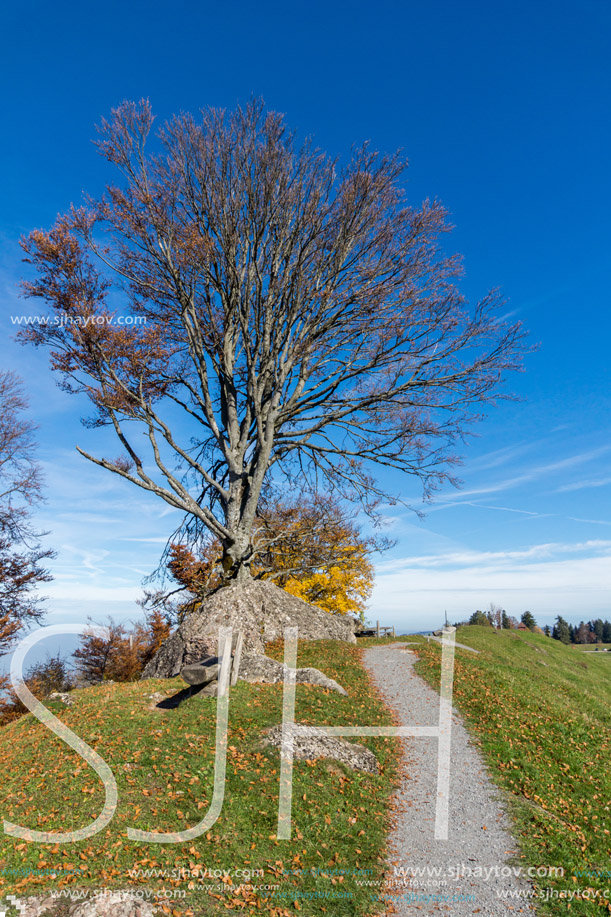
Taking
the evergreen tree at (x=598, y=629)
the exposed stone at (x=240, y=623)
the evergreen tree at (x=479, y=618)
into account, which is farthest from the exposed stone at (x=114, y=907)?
Result: the evergreen tree at (x=598, y=629)

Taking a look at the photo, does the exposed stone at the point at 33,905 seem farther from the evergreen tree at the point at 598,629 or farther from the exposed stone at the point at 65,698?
the evergreen tree at the point at 598,629

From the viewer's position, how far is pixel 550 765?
942cm

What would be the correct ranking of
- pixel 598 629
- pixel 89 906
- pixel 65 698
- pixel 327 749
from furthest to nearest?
pixel 598 629 < pixel 65 698 < pixel 327 749 < pixel 89 906

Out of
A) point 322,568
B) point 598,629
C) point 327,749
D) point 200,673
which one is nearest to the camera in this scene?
point 327,749

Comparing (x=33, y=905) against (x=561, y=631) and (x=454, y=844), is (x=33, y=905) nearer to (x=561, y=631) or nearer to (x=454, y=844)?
(x=454, y=844)

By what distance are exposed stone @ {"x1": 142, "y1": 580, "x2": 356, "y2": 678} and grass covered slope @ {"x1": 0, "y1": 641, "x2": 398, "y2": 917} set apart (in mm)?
4030

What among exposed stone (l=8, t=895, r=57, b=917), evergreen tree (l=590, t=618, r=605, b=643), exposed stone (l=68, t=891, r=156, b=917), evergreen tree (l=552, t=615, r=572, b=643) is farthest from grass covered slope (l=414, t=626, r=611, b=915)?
evergreen tree (l=590, t=618, r=605, b=643)

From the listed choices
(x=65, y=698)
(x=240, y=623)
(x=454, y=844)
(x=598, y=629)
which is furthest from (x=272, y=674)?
(x=598, y=629)

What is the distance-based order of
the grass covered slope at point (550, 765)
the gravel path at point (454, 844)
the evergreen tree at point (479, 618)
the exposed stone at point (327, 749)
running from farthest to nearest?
the evergreen tree at point (479, 618) → the exposed stone at point (327, 749) → the grass covered slope at point (550, 765) → the gravel path at point (454, 844)

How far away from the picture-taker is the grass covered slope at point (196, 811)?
18.2 ft

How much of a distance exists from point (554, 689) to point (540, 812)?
10.9 meters

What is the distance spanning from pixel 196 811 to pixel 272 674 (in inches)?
241

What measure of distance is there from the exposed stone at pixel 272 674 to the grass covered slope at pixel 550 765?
3.35 meters

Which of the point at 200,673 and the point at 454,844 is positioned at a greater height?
the point at 200,673
